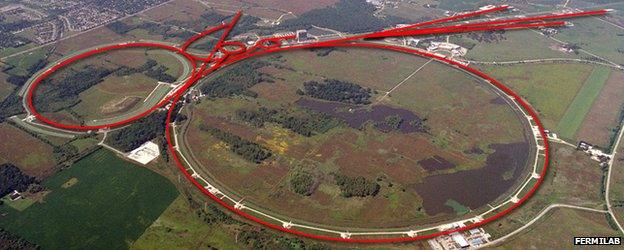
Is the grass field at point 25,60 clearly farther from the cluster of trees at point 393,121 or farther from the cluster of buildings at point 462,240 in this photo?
the cluster of buildings at point 462,240

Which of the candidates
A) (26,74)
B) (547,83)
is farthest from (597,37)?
(26,74)

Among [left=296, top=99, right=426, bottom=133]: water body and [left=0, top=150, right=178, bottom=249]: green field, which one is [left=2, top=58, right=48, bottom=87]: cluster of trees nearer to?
[left=0, top=150, right=178, bottom=249]: green field

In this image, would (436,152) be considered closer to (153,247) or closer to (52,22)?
(153,247)

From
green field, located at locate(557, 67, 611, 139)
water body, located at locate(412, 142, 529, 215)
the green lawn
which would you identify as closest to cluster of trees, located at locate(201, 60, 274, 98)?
the green lawn

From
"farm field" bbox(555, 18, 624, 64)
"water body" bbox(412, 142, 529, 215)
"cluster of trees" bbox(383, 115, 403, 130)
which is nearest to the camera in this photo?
"water body" bbox(412, 142, 529, 215)

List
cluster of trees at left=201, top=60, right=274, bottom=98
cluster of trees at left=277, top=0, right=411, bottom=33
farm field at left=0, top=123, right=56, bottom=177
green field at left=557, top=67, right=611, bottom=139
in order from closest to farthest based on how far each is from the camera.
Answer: farm field at left=0, top=123, right=56, bottom=177, green field at left=557, top=67, right=611, bottom=139, cluster of trees at left=201, top=60, right=274, bottom=98, cluster of trees at left=277, top=0, right=411, bottom=33

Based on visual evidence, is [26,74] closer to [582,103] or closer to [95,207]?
[95,207]

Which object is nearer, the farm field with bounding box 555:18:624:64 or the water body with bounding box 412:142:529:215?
the water body with bounding box 412:142:529:215
